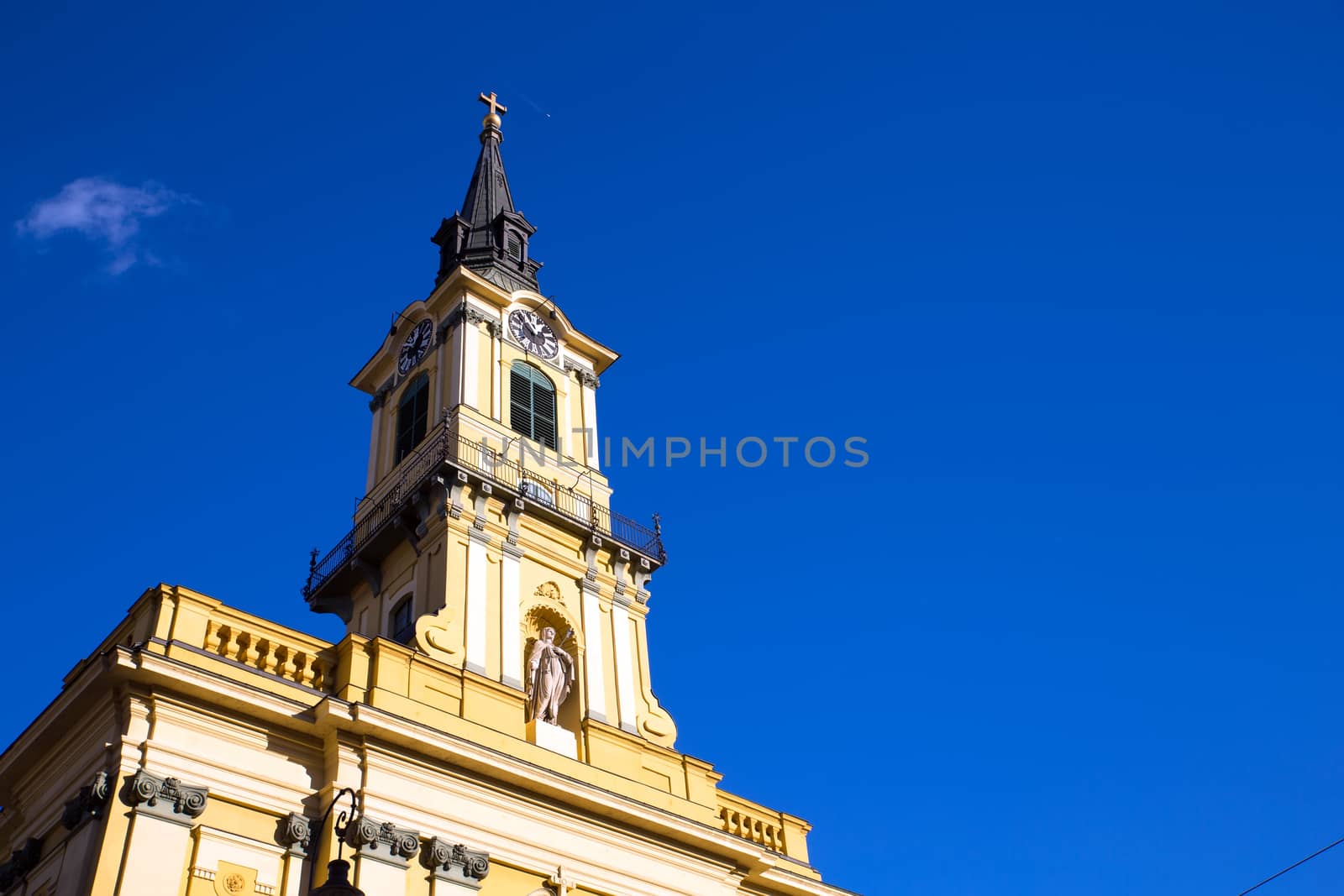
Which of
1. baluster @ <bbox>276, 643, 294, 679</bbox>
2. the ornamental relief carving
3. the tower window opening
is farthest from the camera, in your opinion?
the tower window opening

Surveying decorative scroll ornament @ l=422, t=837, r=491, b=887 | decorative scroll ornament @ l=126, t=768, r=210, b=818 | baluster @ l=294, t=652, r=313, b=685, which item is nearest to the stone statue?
decorative scroll ornament @ l=422, t=837, r=491, b=887

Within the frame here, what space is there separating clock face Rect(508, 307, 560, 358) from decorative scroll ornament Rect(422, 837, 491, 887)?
46.0 ft

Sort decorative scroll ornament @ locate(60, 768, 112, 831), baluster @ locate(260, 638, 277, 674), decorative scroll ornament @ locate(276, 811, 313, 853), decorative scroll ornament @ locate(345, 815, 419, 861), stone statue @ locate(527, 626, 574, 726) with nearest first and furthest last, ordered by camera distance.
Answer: decorative scroll ornament @ locate(60, 768, 112, 831) → decorative scroll ornament @ locate(276, 811, 313, 853) → decorative scroll ornament @ locate(345, 815, 419, 861) → baluster @ locate(260, 638, 277, 674) → stone statue @ locate(527, 626, 574, 726)

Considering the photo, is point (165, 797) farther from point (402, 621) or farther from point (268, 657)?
point (402, 621)

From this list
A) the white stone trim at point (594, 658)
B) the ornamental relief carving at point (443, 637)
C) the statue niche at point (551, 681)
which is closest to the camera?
the ornamental relief carving at point (443, 637)

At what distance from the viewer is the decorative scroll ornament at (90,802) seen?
61.9 feet

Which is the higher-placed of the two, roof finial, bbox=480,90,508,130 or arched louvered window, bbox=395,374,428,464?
roof finial, bbox=480,90,508,130

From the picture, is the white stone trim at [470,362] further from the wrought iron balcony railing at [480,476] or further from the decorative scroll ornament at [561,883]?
the decorative scroll ornament at [561,883]

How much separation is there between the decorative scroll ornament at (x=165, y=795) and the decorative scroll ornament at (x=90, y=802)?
295 mm

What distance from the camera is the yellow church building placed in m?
19.8

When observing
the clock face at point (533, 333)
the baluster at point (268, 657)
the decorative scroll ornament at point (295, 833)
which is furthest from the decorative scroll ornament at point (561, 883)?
the clock face at point (533, 333)

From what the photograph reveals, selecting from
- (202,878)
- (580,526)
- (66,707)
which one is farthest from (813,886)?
(66,707)

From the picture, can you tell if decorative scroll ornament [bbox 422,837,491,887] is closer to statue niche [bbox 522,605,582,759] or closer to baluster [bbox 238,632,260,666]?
statue niche [bbox 522,605,582,759]

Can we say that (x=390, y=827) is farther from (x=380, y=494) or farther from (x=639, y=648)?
(x=380, y=494)
